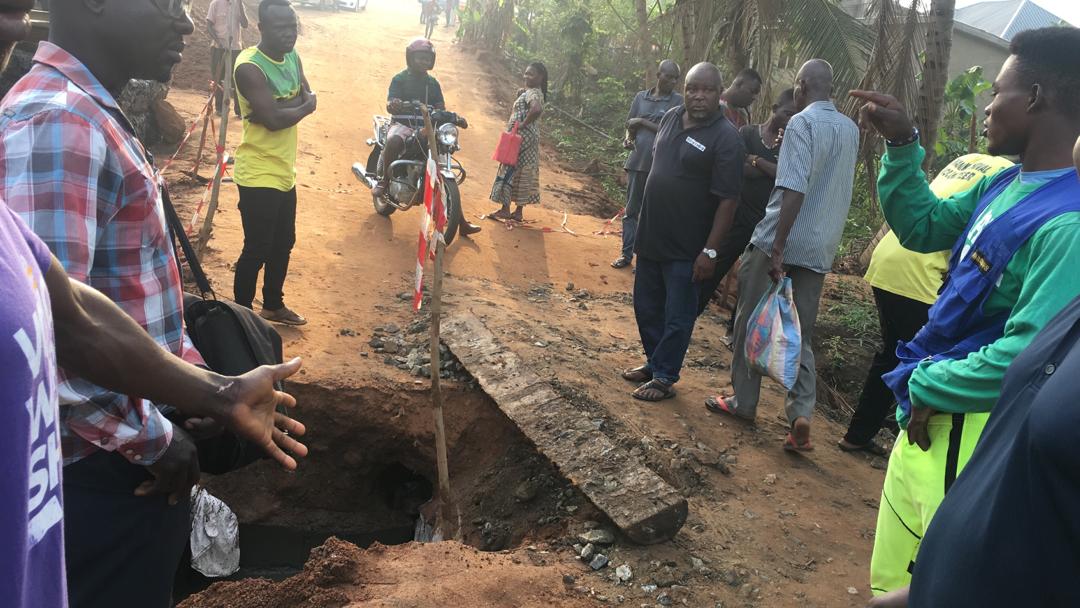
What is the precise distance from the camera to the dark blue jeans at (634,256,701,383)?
4.77 m

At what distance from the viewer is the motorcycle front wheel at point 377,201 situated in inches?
323

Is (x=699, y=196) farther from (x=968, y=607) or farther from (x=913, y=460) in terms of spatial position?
(x=968, y=607)

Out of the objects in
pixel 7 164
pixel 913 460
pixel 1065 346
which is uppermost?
pixel 1065 346

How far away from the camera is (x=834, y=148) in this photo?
433 cm

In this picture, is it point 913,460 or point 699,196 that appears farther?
point 699,196

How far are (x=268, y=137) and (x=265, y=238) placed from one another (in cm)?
61

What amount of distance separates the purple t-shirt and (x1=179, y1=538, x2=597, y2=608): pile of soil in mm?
2186

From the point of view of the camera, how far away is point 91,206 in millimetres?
1589

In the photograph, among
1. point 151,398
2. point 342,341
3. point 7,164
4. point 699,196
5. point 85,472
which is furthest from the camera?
point 342,341

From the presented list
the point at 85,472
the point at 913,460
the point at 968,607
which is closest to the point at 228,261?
the point at 85,472

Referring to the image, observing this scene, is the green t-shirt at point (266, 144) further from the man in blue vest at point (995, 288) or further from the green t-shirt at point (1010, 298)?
the man in blue vest at point (995, 288)

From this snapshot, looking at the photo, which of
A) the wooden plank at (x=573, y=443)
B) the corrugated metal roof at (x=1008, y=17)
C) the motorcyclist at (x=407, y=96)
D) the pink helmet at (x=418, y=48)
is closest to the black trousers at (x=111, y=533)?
the wooden plank at (x=573, y=443)

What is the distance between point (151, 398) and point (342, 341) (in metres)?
3.95

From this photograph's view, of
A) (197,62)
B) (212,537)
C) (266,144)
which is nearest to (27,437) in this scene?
(212,537)
